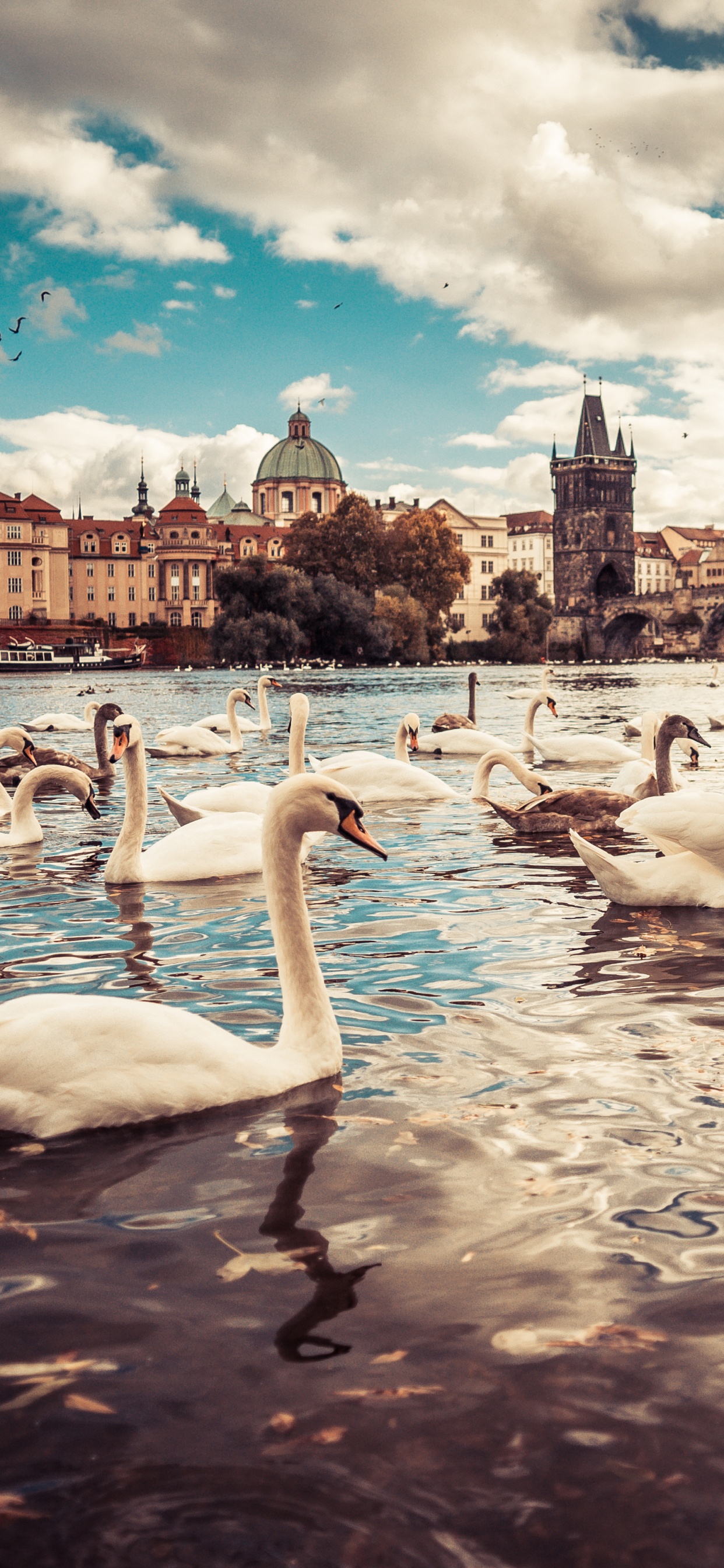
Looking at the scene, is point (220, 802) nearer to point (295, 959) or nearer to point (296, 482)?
point (295, 959)

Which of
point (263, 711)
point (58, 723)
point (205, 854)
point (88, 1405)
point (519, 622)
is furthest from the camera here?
point (519, 622)

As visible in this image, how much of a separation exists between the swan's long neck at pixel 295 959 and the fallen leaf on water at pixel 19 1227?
114 cm

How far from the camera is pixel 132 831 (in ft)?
25.6

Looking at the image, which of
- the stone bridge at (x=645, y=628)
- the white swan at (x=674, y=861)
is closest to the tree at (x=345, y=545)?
the stone bridge at (x=645, y=628)

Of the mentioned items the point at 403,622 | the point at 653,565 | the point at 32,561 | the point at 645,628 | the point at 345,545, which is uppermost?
the point at 653,565

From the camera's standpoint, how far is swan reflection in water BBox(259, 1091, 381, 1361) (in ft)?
8.78

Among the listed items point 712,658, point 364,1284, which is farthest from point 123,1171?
point 712,658

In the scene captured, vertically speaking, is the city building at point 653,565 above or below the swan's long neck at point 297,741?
above

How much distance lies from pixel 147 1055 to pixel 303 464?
164m

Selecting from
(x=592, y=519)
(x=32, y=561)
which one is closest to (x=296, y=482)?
(x=592, y=519)

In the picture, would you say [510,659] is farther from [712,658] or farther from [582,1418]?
[582,1418]

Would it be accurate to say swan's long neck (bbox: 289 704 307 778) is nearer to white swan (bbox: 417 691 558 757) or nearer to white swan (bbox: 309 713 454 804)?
white swan (bbox: 309 713 454 804)

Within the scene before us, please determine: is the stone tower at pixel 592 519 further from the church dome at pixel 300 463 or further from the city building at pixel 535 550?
the church dome at pixel 300 463

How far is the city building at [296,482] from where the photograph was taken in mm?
160500
